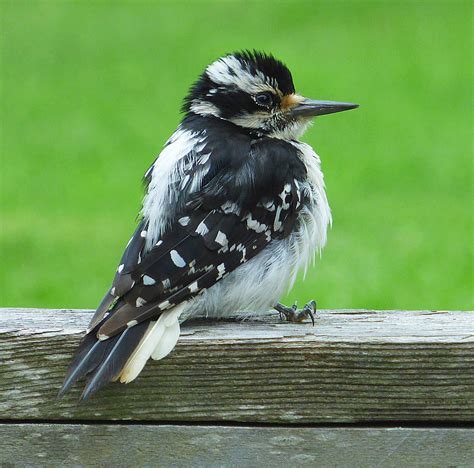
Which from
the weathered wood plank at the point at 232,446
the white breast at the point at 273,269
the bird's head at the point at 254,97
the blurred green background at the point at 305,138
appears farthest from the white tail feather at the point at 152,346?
the blurred green background at the point at 305,138

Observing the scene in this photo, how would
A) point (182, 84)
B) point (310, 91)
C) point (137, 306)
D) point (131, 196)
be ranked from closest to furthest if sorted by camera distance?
point (137, 306), point (131, 196), point (310, 91), point (182, 84)

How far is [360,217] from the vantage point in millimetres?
10203

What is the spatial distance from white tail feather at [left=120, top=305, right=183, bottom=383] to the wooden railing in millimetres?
30

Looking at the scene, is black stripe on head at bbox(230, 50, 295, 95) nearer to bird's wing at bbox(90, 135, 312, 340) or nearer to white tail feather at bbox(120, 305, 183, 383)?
bird's wing at bbox(90, 135, 312, 340)

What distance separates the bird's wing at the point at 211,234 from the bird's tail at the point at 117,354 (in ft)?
0.13

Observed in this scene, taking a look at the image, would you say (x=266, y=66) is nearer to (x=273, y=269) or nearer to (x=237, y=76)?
(x=237, y=76)

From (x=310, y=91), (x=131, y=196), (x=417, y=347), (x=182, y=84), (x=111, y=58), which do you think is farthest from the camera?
(x=111, y=58)

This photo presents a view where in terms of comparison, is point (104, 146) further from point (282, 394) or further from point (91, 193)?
point (282, 394)

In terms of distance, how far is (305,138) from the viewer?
11516 mm

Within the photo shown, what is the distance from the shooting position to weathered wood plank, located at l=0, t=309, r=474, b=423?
2.89m

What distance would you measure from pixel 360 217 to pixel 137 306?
23.1 feet

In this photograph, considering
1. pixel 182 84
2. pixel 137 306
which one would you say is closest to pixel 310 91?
pixel 182 84

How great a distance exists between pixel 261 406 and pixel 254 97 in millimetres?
1877

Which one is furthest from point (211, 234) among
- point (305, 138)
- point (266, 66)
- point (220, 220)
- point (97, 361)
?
point (305, 138)
